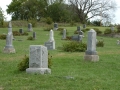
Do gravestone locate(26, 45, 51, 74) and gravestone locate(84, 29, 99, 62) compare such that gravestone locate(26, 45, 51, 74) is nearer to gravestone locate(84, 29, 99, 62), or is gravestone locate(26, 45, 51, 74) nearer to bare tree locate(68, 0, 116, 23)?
gravestone locate(84, 29, 99, 62)

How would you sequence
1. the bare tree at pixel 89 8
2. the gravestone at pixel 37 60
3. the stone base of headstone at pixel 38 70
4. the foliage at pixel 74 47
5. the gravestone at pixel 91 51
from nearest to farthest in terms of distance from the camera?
1. the stone base of headstone at pixel 38 70
2. the gravestone at pixel 37 60
3. the gravestone at pixel 91 51
4. the foliage at pixel 74 47
5. the bare tree at pixel 89 8

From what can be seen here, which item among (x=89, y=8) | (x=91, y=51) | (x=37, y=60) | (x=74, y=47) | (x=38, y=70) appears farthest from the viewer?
(x=89, y=8)

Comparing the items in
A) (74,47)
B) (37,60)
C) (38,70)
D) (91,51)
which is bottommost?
(74,47)

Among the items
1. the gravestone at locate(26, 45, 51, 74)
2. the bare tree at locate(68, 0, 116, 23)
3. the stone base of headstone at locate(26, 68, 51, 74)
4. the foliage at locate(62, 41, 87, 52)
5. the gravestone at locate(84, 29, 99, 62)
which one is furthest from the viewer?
the bare tree at locate(68, 0, 116, 23)

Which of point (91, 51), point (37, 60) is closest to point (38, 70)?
point (37, 60)

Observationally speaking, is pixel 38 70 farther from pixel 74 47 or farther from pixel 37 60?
pixel 74 47

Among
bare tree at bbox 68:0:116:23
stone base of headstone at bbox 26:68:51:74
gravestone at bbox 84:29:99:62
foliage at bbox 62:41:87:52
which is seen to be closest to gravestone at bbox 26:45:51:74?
stone base of headstone at bbox 26:68:51:74

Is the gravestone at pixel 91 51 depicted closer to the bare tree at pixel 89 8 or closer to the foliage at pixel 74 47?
the foliage at pixel 74 47

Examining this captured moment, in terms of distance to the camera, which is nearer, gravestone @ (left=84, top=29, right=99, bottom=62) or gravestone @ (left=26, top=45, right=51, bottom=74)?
gravestone @ (left=26, top=45, right=51, bottom=74)

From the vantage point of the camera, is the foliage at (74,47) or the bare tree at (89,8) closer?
the foliage at (74,47)

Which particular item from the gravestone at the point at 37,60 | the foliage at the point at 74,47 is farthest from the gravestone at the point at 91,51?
the gravestone at the point at 37,60

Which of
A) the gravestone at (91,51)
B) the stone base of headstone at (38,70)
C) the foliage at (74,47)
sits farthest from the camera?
the foliage at (74,47)

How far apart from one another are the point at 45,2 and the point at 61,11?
559 cm

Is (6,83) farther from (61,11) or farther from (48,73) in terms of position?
(61,11)
